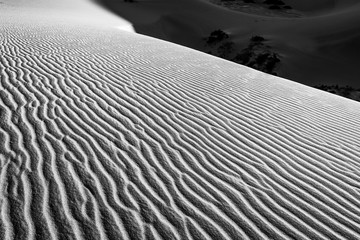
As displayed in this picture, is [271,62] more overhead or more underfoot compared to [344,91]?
more overhead

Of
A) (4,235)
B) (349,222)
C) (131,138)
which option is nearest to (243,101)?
(131,138)

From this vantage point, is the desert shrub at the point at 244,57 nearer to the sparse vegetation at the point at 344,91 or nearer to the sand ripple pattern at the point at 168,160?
the sparse vegetation at the point at 344,91

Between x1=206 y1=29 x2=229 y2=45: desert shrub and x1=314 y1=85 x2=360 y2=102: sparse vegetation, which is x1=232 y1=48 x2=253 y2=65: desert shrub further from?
x1=314 y1=85 x2=360 y2=102: sparse vegetation

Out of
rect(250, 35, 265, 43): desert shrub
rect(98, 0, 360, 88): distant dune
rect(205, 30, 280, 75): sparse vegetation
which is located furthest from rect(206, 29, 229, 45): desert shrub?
rect(250, 35, 265, 43): desert shrub

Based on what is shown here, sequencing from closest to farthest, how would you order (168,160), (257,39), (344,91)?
(168,160), (344,91), (257,39)

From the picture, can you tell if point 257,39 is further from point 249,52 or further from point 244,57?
point 244,57

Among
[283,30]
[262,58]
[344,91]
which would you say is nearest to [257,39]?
[262,58]

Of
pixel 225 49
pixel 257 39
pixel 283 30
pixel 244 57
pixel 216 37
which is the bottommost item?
pixel 244 57
